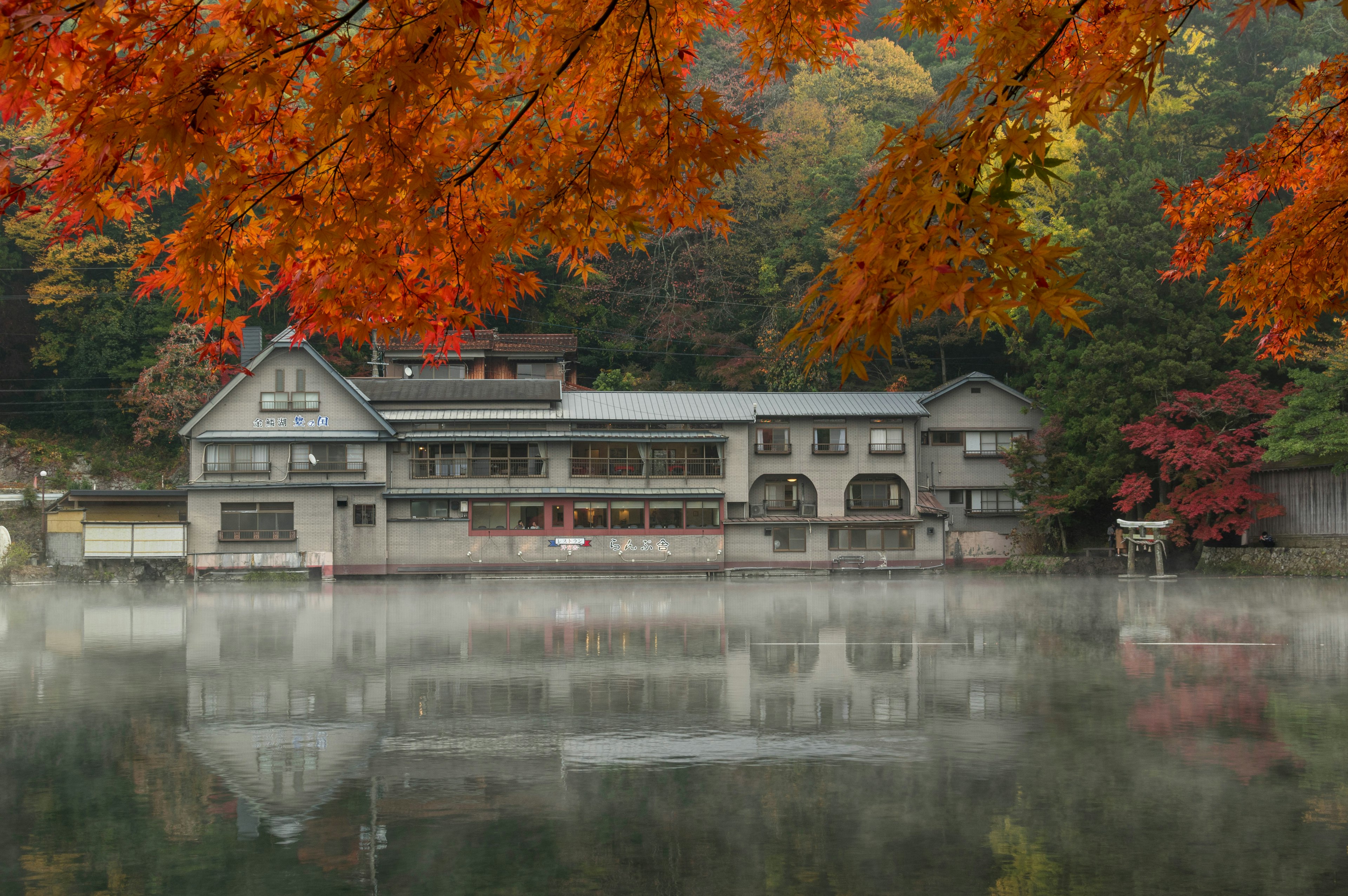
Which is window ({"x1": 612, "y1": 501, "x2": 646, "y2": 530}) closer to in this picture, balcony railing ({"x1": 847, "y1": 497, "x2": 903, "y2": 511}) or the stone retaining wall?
balcony railing ({"x1": 847, "y1": 497, "x2": 903, "y2": 511})

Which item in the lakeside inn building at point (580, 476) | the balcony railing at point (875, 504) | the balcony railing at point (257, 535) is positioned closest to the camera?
the balcony railing at point (257, 535)

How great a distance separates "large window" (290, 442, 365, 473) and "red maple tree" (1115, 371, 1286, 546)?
29.3 meters

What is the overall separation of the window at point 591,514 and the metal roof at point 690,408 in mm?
3606

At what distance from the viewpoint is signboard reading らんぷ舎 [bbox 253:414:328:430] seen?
39.9 meters

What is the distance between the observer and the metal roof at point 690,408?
137ft

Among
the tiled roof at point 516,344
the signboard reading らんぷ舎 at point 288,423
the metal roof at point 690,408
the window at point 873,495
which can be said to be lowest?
the window at point 873,495

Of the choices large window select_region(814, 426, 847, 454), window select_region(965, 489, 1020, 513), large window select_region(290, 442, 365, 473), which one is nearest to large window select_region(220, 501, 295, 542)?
large window select_region(290, 442, 365, 473)

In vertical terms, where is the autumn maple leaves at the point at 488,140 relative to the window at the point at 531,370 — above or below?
below

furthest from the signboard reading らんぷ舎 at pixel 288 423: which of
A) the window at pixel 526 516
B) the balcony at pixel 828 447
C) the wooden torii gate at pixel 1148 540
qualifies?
the wooden torii gate at pixel 1148 540

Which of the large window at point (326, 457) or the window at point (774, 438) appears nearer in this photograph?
the large window at point (326, 457)

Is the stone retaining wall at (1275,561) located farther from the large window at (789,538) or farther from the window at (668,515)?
A: the window at (668,515)

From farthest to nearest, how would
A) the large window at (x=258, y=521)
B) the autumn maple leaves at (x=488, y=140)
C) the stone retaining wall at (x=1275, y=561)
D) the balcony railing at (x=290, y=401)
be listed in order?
the balcony railing at (x=290, y=401), the large window at (x=258, y=521), the stone retaining wall at (x=1275, y=561), the autumn maple leaves at (x=488, y=140)

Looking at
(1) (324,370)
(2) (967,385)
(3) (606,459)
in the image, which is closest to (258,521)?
(1) (324,370)

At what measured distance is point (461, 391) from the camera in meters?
42.9
